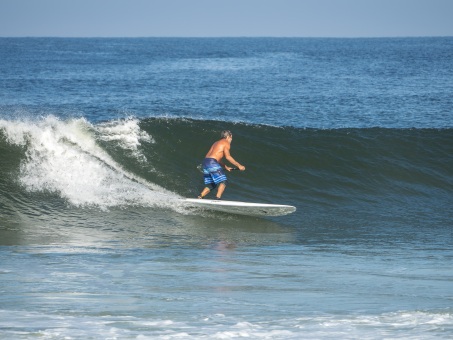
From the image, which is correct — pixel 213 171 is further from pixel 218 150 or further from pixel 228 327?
pixel 228 327

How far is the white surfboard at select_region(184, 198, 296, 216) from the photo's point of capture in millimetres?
12383

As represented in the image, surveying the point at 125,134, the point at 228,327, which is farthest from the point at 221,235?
the point at 125,134

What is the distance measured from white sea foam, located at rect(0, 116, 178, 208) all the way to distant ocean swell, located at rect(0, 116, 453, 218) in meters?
0.02

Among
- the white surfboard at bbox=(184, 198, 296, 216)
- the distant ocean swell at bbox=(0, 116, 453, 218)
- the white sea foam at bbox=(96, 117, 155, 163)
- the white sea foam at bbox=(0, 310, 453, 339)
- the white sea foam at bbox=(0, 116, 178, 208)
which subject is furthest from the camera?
the white sea foam at bbox=(96, 117, 155, 163)

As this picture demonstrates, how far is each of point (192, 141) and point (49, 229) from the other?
7.02 m

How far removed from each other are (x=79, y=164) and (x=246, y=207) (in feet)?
14.8

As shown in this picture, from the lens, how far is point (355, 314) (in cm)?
691

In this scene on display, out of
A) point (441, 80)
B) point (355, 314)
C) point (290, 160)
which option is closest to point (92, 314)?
point (355, 314)

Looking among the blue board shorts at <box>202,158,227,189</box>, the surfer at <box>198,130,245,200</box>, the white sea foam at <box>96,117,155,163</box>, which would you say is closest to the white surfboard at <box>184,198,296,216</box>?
the surfer at <box>198,130,245,200</box>

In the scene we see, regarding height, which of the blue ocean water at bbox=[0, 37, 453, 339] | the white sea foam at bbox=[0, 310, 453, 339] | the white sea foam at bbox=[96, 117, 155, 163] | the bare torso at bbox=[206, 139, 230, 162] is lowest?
the white sea foam at bbox=[0, 310, 453, 339]

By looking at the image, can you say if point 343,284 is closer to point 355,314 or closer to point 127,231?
point 355,314

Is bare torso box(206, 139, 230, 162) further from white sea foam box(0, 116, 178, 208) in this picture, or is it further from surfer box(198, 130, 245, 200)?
white sea foam box(0, 116, 178, 208)

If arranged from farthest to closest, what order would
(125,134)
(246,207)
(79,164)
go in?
(125,134) < (79,164) < (246,207)

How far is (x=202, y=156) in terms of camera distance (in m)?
17.4
